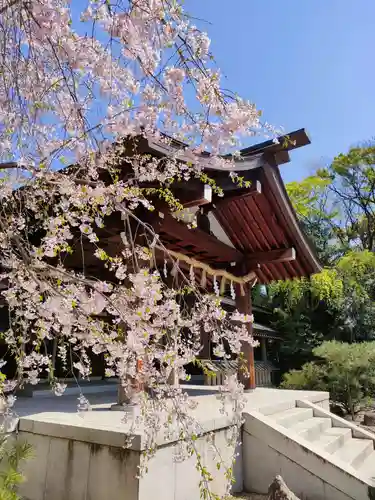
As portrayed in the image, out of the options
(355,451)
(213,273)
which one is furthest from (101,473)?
(213,273)

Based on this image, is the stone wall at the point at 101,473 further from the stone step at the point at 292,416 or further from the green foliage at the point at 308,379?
the green foliage at the point at 308,379

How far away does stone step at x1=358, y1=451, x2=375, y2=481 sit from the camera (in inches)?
170

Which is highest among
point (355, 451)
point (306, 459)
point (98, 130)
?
point (98, 130)

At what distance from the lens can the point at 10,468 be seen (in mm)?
3057

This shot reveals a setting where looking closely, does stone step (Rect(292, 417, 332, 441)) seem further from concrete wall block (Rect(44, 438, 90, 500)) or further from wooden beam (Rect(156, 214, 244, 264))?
wooden beam (Rect(156, 214, 244, 264))

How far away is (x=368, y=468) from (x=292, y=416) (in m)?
1.12

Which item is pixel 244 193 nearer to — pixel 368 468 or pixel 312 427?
pixel 312 427

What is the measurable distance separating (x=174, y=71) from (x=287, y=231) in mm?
5022

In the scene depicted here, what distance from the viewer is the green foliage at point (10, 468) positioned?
2.78 m

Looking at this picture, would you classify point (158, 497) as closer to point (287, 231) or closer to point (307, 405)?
point (307, 405)

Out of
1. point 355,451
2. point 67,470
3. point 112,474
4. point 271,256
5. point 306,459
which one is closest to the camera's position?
point 112,474

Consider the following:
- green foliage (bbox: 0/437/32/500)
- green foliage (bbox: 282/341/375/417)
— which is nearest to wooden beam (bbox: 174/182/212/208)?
green foliage (bbox: 0/437/32/500)

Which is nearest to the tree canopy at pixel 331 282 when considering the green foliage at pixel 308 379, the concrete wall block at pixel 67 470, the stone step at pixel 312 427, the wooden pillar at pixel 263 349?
the wooden pillar at pixel 263 349

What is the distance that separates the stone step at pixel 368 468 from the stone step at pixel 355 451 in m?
0.04
